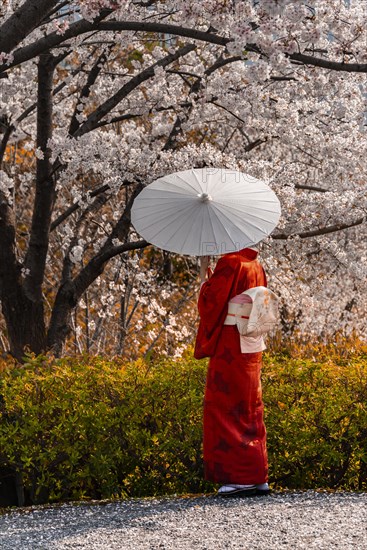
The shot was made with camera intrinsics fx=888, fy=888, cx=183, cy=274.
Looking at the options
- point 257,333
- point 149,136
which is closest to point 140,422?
point 257,333

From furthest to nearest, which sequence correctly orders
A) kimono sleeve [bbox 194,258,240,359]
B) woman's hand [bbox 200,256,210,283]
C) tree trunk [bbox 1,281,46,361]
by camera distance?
1. tree trunk [bbox 1,281,46,361]
2. woman's hand [bbox 200,256,210,283]
3. kimono sleeve [bbox 194,258,240,359]

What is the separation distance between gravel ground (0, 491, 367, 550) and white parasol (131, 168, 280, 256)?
55.0 inches

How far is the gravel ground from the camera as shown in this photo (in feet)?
13.6

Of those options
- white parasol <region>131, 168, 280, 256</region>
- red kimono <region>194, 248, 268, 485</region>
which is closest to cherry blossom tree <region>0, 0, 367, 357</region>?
white parasol <region>131, 168, 280, 256</region>

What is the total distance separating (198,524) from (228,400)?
82cm

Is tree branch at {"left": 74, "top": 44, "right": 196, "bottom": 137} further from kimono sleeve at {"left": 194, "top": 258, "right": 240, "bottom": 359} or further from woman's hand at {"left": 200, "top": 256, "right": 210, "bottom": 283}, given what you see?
kimono sleeve at {"left": 194, "top": 258, "right": 240, "bottom": 359}

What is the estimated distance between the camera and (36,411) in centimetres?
536

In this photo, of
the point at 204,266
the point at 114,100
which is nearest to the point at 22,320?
the point at 114,100

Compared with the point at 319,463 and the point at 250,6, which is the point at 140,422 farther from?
the point at 250,6

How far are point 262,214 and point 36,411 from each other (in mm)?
1798

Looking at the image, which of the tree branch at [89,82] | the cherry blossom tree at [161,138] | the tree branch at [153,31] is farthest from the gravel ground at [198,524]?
the tree branch at [89,82]

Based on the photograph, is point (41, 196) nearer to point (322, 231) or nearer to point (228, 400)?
point (322, 231)

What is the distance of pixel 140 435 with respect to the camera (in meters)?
5.30

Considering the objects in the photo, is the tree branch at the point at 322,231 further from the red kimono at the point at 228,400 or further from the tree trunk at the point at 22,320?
the red kimono at the point at 228,400
